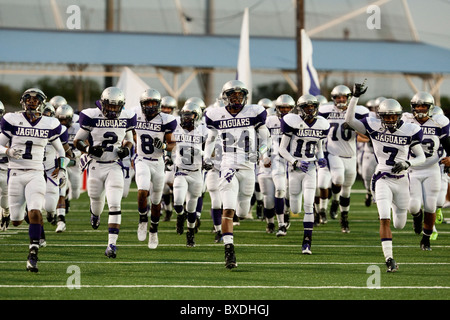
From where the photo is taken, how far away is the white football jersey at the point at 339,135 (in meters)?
12.9

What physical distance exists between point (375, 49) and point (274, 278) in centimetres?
2162

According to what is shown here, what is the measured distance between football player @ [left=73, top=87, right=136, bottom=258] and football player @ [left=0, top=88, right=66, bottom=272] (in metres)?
0.77

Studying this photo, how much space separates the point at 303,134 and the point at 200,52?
17.3m

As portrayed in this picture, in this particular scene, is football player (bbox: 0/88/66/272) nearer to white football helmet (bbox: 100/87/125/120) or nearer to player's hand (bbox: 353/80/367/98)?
white football helmet (bbox: 100/87/125/120)

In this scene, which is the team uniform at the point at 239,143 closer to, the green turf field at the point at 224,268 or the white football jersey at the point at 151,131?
the green turf field at the point at 224,268

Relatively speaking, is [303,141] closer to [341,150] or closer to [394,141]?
[394,141]

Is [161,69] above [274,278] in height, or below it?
above

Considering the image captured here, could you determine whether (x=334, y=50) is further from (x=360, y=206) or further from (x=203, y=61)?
(x=360, y=206)

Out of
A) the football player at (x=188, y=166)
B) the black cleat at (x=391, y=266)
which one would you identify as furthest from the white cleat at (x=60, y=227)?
the black cleat at (x=391, y=266)

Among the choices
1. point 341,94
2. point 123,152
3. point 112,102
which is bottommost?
point 123,152

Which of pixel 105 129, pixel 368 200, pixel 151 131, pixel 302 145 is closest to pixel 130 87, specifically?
pixel 368 200

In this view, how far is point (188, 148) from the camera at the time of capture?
1133 centimetres

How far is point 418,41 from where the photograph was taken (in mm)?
30359

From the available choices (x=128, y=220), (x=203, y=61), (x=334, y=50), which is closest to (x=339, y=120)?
(x=128, y=220)
